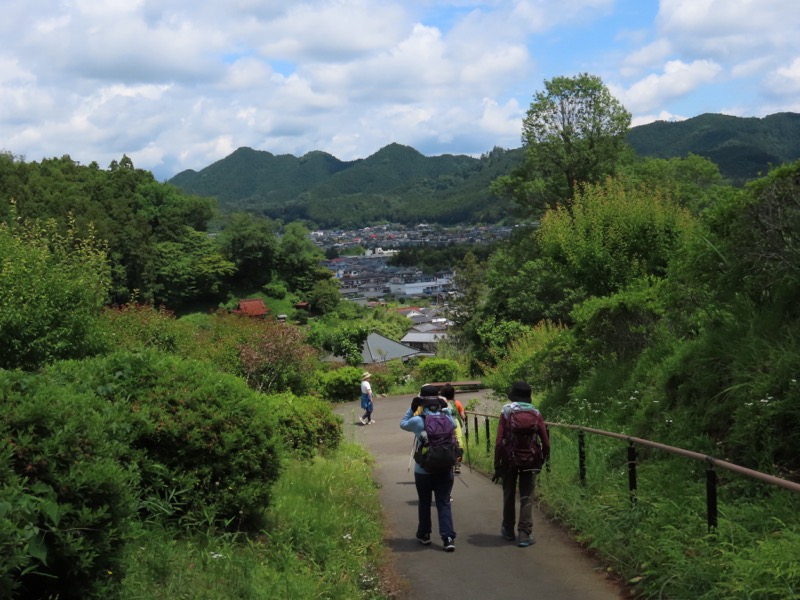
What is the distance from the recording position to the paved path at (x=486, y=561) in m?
5.95

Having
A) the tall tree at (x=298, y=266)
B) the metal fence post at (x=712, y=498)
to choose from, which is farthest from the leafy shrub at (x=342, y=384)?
the tall tree at (x=298, y=266)

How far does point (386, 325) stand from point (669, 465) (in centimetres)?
7333

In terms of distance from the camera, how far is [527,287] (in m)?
37.6

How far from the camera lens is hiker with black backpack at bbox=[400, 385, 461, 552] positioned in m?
7.30

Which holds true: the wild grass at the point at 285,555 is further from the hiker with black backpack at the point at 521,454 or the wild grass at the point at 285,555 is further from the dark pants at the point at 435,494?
the hiker with black backpack at the point at 521,454

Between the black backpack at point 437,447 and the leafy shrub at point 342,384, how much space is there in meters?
24.3

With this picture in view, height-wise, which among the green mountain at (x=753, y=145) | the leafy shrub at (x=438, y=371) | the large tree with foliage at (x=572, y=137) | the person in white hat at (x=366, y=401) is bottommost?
the leafy shrub at (x=438, y=371)

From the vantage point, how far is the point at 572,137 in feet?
120

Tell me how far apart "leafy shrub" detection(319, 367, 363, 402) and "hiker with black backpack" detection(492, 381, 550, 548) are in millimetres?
24359

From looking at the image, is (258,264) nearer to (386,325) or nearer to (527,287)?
(386,325)

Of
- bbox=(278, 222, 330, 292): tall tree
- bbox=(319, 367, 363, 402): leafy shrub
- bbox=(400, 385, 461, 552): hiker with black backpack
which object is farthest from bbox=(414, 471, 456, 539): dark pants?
bbox=(278, 222, 330, 292): tall tree

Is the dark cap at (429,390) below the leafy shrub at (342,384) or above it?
above

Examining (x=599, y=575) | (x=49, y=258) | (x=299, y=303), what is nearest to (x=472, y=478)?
(x=599, y=575)

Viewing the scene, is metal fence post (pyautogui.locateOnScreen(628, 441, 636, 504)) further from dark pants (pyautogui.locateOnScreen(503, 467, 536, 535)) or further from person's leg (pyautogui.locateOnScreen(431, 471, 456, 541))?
person's leg (pyautogui.locateOnScreen(431, 471, 456, 541))
